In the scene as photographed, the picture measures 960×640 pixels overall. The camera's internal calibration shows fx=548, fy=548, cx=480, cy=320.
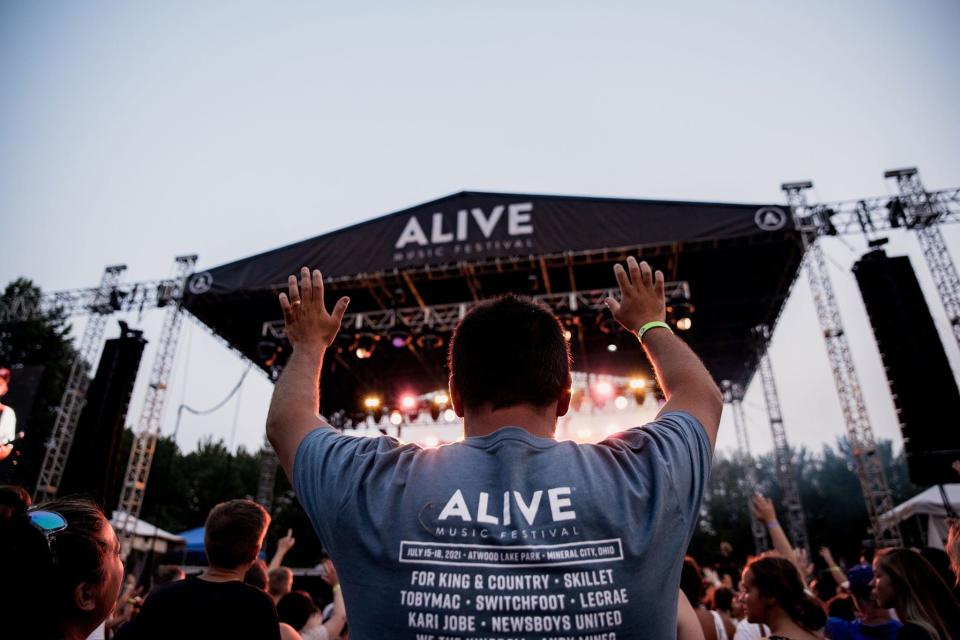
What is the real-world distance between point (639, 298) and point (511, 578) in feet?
2.75

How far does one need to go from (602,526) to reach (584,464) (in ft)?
0.40

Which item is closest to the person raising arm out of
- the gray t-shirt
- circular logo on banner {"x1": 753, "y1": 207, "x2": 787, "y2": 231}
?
the gray t-shirt

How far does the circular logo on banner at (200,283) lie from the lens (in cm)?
1267

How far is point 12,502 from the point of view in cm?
167

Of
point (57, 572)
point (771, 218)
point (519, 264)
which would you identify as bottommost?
point (57, 572)

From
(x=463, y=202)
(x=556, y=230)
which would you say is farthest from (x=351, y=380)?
(x=556, y=230)

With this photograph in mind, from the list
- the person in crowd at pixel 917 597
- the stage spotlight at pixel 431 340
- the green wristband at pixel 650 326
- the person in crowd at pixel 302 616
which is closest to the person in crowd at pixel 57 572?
the green wristband at pixel 650 326

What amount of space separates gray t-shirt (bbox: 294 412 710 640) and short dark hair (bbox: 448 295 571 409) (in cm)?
10

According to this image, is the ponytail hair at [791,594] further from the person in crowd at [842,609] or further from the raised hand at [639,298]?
the raised hand at [639,298]

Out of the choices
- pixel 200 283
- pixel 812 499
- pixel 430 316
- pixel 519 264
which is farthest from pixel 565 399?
pixel 812 499

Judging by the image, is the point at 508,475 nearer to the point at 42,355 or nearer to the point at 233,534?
the point at 233,534

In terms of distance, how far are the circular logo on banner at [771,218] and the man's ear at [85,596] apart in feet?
37.3

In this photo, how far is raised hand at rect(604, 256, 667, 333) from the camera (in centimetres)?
146

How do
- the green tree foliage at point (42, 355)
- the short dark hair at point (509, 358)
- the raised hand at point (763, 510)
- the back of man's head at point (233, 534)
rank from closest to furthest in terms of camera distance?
the short dark hair at point (509, 358), the back of man's head at point (233, 534), the raised hand at point (763, 510), the green tree foliage at point (42, 355)
